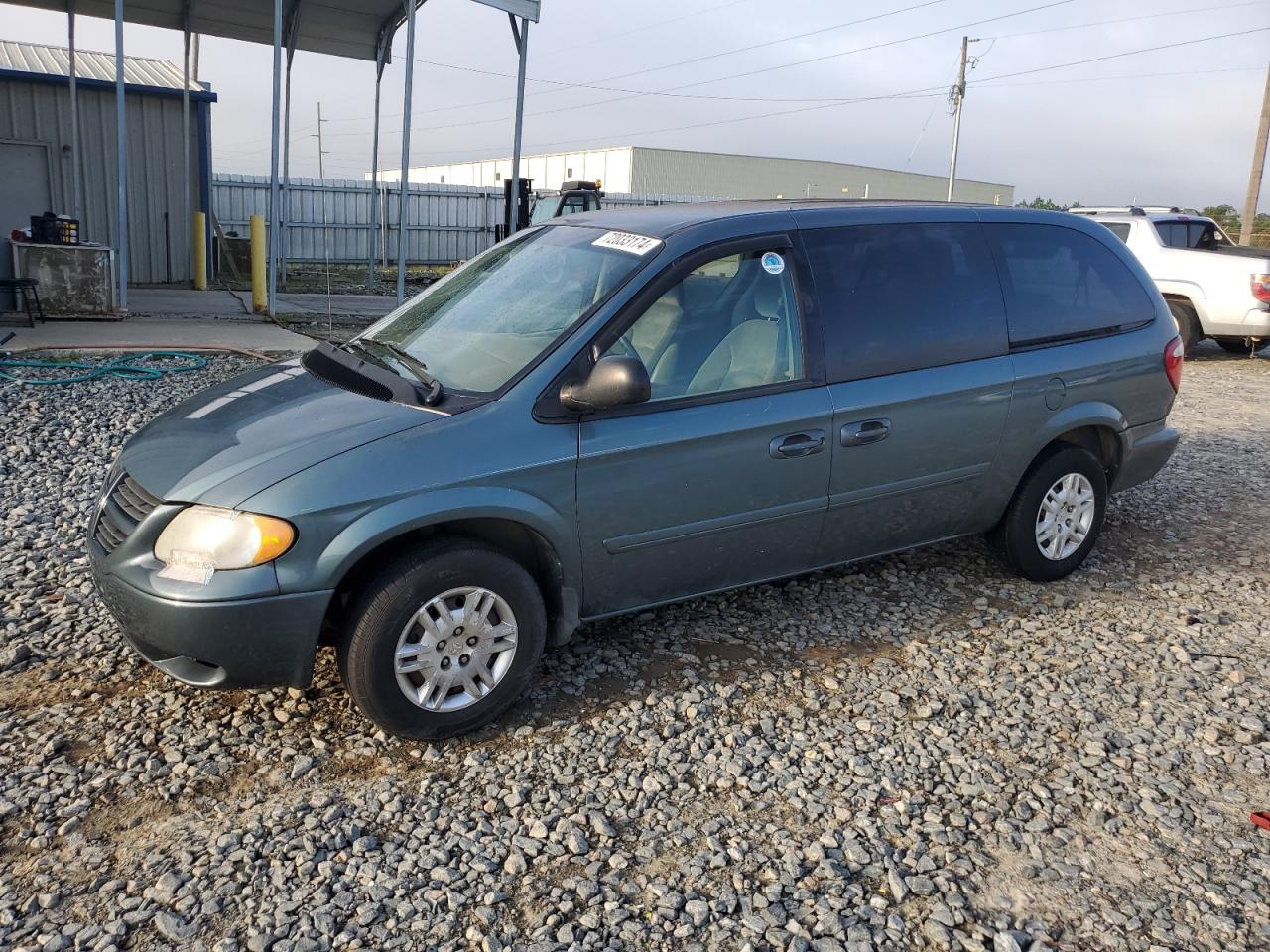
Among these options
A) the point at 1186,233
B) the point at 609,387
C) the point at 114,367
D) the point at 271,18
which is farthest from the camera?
the point at 271,18

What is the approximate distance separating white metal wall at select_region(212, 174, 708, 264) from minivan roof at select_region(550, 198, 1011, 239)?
892 inches

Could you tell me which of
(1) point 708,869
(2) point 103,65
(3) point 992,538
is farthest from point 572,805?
(2) point 103,65

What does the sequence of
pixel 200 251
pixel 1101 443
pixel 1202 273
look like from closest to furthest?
pixel 1101 443, pixel 1202 273, pixel 200 251

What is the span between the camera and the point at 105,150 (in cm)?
1834

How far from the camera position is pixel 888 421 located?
4168mm

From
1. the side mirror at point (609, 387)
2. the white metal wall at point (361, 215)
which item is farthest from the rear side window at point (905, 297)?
the white metal wall at point (361, 215)

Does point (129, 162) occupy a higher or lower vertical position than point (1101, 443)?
higher

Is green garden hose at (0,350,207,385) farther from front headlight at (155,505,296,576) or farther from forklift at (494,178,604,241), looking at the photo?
forklift at (494,178,604,241)

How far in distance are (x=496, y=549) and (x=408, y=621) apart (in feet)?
1.37

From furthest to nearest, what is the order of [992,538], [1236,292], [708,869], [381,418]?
[1236,292]
[992,538]
[381,418]
[708,869]

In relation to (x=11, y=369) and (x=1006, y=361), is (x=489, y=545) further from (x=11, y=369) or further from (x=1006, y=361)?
(x=11, y=369)

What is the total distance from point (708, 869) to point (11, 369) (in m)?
8.72

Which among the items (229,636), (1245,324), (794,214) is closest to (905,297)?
(794,214)

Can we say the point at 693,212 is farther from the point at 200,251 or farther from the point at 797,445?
the point at 200,251
